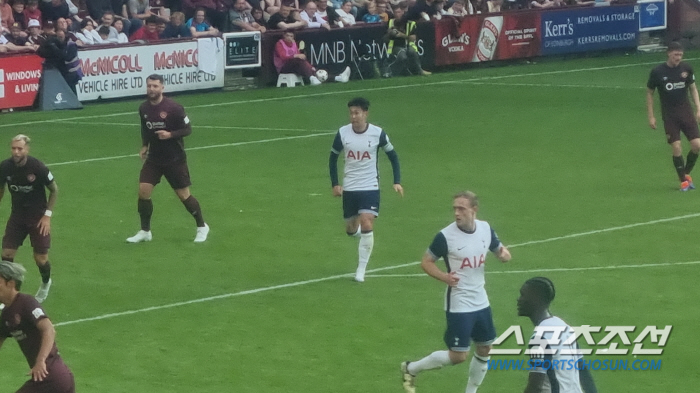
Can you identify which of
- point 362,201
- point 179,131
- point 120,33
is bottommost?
point 120,33

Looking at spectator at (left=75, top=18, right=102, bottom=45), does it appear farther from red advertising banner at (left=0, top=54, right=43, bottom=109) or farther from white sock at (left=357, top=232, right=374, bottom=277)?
white sock at (left=357, top=232, right=374, bottom=277)

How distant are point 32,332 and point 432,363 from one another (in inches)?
140

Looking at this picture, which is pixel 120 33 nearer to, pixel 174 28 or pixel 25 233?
pixel 174 28

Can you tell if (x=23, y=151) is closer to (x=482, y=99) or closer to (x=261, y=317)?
(x=261, y=317)

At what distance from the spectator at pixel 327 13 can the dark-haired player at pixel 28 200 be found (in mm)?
24064

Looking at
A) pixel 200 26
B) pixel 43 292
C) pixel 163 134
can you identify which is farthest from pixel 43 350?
pixel 200 26

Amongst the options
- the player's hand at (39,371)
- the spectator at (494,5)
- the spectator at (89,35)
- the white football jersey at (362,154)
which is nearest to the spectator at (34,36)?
the spectator at (89,35)

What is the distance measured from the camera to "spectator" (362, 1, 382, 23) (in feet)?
129

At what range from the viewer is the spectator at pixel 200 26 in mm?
34906

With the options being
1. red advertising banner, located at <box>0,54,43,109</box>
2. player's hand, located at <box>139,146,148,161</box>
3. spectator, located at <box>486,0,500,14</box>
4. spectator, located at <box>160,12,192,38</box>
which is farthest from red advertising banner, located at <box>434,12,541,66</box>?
player's hand, located at <box>139,146,148,161</box>

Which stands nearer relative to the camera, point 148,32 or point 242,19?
point 148,32

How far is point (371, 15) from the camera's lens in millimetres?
39406

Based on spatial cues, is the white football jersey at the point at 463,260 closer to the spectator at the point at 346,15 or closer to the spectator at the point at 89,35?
the spectator at the point at 89,35

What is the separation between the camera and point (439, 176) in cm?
2305
